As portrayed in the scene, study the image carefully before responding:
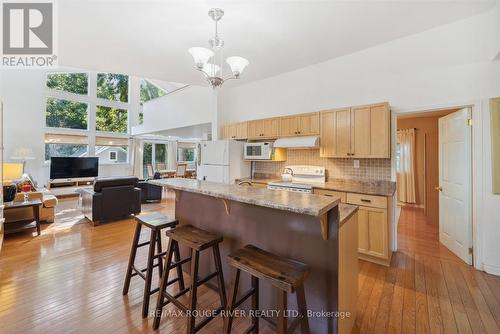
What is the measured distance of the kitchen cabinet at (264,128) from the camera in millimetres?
4083

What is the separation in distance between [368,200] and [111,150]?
938 cm

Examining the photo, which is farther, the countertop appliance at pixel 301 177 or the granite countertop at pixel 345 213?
the countertop appliance at pixel 301 177

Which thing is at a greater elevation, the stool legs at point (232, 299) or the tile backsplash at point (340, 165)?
the tile backsplash at point (340, 165)

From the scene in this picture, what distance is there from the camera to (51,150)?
719 cm

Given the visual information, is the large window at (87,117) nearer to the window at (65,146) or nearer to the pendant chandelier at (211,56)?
the window at (65,146)

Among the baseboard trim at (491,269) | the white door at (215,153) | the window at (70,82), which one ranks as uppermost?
the window at (70,82)

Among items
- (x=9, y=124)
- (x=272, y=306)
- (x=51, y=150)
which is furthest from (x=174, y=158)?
(x=272, y=306)

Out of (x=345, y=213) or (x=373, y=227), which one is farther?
(x=373, y=227)

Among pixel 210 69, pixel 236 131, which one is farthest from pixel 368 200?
pixel 236 131

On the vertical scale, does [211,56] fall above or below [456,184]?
above

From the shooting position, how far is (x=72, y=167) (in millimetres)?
7113

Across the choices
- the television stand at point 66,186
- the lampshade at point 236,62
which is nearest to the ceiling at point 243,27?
the lampshade at point 236,62

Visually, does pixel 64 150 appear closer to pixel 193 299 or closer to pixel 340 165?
pixel 193 299

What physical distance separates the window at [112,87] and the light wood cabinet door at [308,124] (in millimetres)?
8357
